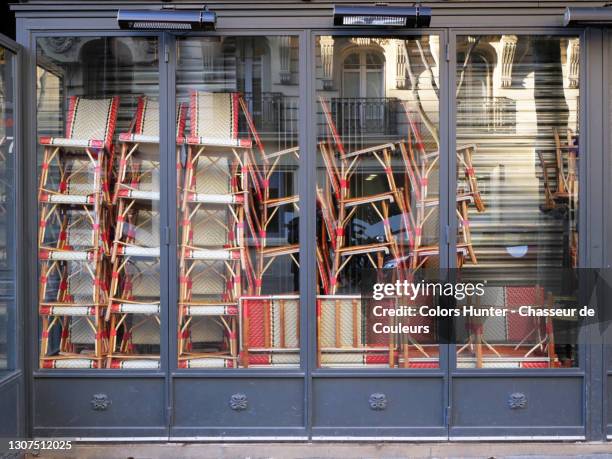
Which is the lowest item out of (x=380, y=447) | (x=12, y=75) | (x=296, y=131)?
(x=380, y=447)

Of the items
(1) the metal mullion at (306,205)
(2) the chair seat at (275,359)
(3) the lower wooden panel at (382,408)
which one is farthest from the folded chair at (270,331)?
(3) the lower wooden panel at (382,408)

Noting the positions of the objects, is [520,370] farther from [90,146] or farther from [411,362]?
[90,146]

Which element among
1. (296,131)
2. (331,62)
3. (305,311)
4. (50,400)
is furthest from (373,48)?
(50,400)

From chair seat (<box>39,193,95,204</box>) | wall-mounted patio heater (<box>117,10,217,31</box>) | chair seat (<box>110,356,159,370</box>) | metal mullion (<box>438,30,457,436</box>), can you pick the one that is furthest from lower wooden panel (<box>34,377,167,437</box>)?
wall-mounted patio heater (<box>117,10,217,31</box>)

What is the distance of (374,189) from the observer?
5.70 meters

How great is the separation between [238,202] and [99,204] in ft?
4.02

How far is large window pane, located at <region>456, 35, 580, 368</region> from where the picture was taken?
5480 mm

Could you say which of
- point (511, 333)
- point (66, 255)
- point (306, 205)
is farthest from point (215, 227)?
point (511, 333)

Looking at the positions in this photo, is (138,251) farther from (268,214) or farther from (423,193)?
(423,193)

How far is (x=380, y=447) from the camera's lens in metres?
5.27

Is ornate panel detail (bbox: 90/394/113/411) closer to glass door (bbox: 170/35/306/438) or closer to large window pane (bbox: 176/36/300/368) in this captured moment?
glass door (bbox: 170/35/306/438)

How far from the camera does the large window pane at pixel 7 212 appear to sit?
5.07 m

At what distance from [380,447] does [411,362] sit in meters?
0.75

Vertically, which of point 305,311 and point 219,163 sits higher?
point 219,163
